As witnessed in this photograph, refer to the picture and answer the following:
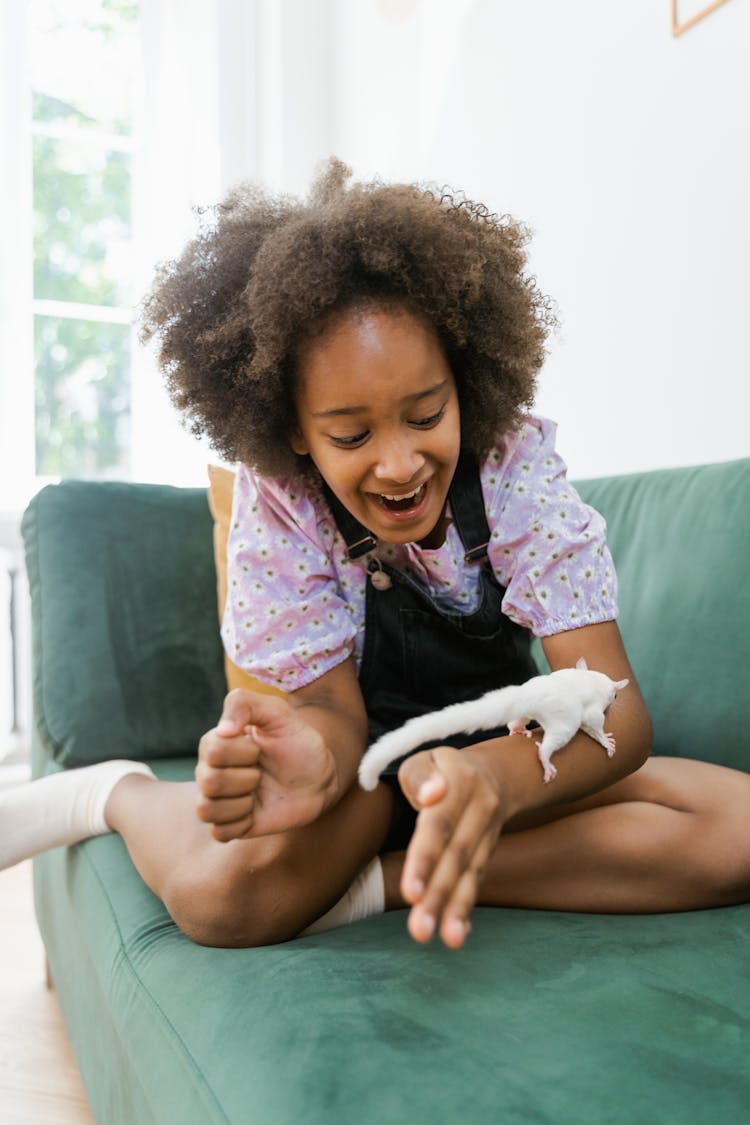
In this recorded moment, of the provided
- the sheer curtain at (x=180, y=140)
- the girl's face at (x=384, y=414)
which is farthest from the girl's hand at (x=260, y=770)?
the sheer curtain at (x=180, y=140)

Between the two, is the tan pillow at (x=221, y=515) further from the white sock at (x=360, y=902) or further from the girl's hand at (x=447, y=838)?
the girl's hand at (x=447, y=838)

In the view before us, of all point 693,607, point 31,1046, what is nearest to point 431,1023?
point 693,607

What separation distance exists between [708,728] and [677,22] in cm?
107

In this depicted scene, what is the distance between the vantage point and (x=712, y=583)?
110cm

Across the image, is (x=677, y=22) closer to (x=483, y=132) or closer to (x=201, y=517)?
(x=483, y=132)

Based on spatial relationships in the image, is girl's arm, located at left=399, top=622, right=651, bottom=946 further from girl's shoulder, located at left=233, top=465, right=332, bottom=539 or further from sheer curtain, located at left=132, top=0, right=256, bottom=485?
sheer curtain, located at left=132, top=0, right=256, bottom=485

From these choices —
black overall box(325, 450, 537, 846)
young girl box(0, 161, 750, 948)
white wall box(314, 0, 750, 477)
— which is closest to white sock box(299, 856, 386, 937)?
young girl box(0, 161, 750, 948)

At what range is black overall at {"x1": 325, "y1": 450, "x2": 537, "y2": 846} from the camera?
97 cm

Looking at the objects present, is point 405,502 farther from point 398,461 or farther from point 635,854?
point 635,854

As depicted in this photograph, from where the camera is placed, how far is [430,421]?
0.86m

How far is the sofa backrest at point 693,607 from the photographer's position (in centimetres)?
105

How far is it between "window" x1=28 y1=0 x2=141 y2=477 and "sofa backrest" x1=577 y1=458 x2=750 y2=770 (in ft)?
5.90

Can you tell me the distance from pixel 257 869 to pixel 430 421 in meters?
0.40

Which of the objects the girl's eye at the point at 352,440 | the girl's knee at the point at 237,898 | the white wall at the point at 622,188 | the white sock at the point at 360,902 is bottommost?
the white sock at the point at 360,902
